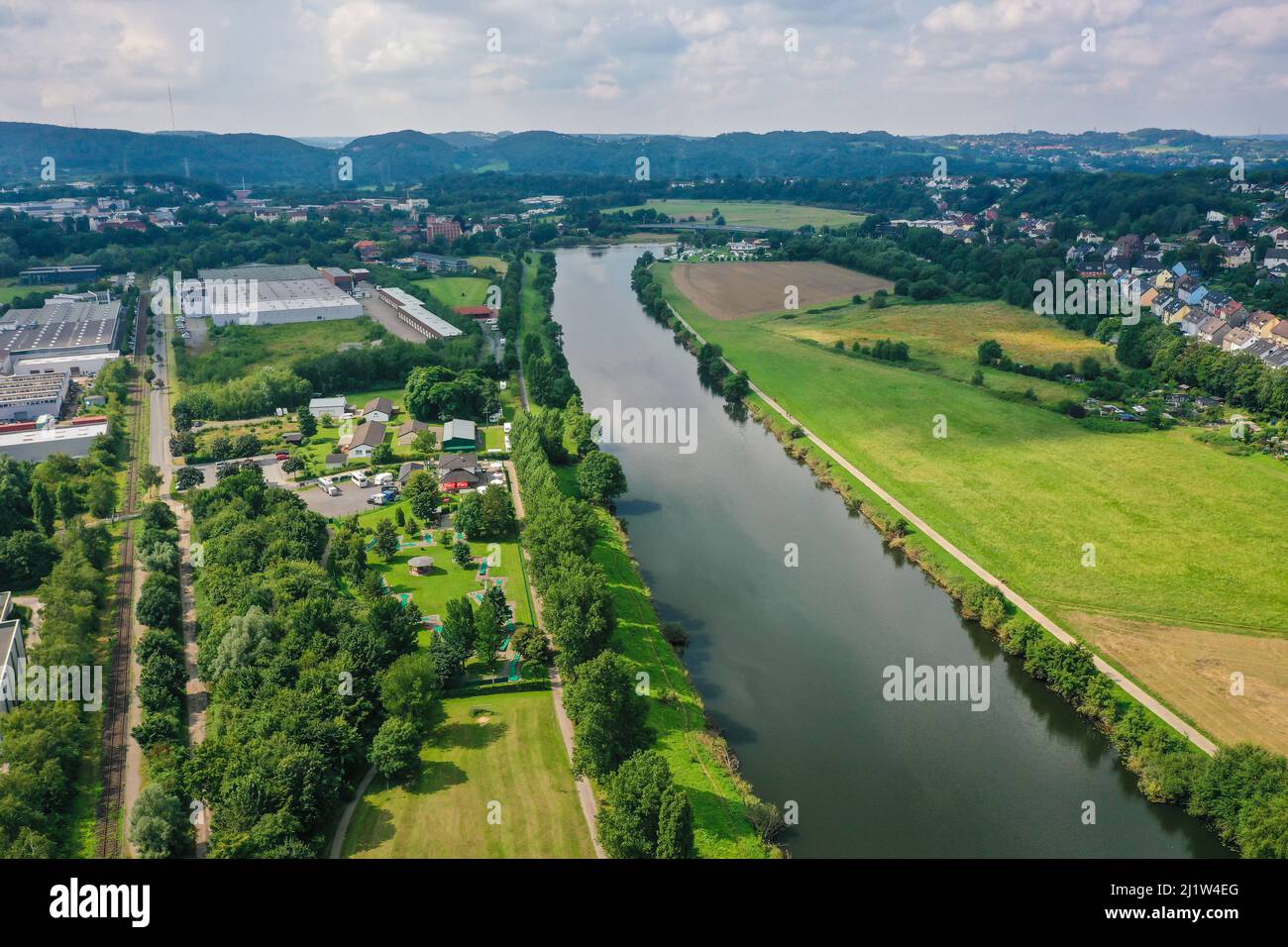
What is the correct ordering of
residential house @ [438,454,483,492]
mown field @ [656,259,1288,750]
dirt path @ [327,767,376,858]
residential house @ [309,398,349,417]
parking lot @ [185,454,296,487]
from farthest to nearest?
residential house @ [309,398,349,417]
parking lot @ [185,454,296,487]
residential house @ [438,454,483,492]
mown field @ [656,259,1288,750]
dirt path @ [327,767,376,858]

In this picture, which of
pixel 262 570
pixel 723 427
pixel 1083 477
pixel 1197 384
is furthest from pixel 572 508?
pixel 1197 384

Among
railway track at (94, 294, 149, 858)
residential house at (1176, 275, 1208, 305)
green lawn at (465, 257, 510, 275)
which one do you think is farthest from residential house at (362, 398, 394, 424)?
residential house at (1176, 275, 1208, 305)

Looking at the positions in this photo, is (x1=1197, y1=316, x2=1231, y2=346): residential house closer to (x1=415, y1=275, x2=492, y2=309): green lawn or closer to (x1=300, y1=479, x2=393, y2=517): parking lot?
(x1=300, y1=479, x2=393, y2=517): parking lot

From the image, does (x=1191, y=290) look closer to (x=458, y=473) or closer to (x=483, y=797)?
(x=458, y=473)

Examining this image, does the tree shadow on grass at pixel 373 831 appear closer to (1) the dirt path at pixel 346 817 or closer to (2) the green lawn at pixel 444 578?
(1) the dirt path at pixel 346 817

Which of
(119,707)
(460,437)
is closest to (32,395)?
(460,437)

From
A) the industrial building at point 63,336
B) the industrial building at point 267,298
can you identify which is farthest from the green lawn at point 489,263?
the industrial building at point 63,336
